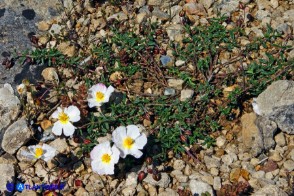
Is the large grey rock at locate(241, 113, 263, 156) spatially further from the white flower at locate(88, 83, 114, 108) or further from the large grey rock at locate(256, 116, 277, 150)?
the white flower at locate(88, 83, 114, 108)

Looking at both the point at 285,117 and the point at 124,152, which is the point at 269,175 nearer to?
the point at 285,117

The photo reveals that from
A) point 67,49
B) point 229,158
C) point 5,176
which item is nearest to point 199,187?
point 229,158

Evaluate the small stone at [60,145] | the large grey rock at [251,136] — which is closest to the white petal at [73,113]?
the small stone at [60,145]

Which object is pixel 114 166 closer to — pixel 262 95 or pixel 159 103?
pixel 159 103

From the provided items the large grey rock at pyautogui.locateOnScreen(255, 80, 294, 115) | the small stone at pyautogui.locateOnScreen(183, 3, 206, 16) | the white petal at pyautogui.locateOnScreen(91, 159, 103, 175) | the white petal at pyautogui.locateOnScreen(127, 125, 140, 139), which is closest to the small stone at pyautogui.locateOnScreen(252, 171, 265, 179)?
the large grey rock at pyautogui.locateOnScreen(255, 80, 294, 115)

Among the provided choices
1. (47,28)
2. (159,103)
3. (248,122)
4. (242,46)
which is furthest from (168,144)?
(47,28)

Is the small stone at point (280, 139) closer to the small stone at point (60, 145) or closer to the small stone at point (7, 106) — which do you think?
the small stone at point (60, 145)
